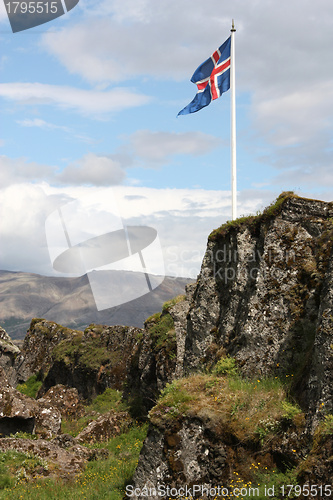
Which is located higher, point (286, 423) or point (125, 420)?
point (286, 423)

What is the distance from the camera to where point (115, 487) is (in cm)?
1666

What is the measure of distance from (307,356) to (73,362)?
26.2 m

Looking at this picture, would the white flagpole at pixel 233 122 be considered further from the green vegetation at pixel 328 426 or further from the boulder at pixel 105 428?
the boulder at pixel 105 428

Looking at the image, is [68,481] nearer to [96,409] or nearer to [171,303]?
[96,409]

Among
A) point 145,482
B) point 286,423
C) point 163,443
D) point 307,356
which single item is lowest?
point 145,482

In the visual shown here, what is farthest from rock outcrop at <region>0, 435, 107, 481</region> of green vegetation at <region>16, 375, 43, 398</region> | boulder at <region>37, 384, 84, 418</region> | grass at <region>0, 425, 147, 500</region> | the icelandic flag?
the icelandic flag

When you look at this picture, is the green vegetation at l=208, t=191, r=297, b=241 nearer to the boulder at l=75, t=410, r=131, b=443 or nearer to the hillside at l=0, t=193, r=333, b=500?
the hillside at l=0, t=193, r=333, b=500

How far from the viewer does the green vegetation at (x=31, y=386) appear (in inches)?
1574

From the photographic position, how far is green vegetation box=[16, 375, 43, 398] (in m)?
40.0

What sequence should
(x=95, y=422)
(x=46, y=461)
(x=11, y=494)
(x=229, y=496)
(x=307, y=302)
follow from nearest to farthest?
(x=229, y=496) → (x=307, y=302) → (x=11, y=494) → (x=46, y=461) → (x=95, y=422)

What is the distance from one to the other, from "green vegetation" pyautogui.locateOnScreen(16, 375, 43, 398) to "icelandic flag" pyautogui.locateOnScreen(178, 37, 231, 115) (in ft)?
92.5

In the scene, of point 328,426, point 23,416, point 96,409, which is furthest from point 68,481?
point 96,409

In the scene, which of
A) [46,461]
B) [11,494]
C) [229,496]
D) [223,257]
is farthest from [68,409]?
[229,496]

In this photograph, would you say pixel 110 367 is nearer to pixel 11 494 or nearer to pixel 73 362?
pixel 73 362
